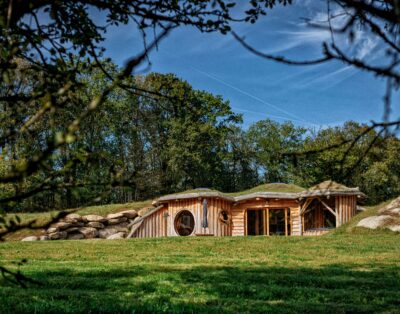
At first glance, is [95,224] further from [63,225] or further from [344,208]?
[344,208]

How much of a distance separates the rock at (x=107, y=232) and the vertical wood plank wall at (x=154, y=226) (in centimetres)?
197

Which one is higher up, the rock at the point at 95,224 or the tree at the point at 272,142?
the tree at the point at 272,142

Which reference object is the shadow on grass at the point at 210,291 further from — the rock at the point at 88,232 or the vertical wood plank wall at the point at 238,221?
the vertical wood plank wall at the point at 238,221

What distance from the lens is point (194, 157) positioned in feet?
172

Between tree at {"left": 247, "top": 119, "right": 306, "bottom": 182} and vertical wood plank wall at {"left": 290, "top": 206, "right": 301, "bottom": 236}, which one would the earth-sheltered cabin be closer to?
vertical wood plank wall at {"left": 290, "top": 206, "right": 301, "bottom": 236}

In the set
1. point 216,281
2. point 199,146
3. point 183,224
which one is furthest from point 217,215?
point 216,281

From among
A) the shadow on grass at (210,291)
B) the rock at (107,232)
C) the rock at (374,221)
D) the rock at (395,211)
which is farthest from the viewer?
the rock at (107,232)

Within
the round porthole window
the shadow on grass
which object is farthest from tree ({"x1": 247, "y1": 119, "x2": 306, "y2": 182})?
the shadow on grass

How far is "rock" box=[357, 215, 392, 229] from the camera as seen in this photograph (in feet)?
81.7

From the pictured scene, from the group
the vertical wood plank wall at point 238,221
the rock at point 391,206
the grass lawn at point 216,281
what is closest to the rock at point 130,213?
the vertical wood plank wall at point 238,221

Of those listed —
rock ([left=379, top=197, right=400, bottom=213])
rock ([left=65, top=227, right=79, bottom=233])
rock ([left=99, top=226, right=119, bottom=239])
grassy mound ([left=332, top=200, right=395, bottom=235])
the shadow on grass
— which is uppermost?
rock ([left=379, top=197, right=400, bottom=213])

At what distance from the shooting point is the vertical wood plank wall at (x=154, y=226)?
114 feet

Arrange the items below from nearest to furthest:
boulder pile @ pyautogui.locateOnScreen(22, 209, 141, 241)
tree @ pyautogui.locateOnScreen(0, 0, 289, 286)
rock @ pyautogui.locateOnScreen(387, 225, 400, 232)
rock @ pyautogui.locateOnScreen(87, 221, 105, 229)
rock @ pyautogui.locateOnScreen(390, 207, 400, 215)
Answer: tree @ pyautogui.locateOnScreen(0, 0, 289, 286) → rock @ pyautogui.locateOnScreen(387, 225, 400, 232) → rock @ pyautogui.locateOnScreen(390, 207, 400, 215) → boulder pile @ pyautogui.locateOnScreen(22, 209, 141, 241) → rock @ pyautogui.locateOnScreen(87, 221, 105, 229)

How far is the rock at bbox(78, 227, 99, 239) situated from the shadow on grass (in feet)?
71.7
